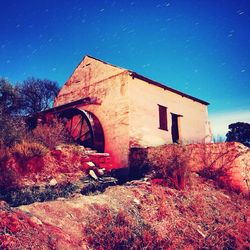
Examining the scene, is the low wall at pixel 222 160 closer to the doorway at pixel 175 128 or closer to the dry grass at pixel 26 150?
the dry grass at pixel 26 150

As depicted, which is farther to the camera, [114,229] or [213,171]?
[213,171]

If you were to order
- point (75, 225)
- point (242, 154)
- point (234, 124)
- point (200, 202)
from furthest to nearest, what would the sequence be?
point (234, 124) → point (242, 154) → point (200, 202) → point (75, 225)

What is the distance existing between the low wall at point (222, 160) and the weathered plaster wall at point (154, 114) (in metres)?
2.43

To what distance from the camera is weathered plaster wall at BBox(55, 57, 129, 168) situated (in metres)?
10.6

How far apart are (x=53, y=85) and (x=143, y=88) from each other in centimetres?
1414

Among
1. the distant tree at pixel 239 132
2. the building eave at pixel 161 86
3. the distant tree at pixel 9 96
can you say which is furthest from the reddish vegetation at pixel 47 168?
the distant tree at pixel 239 132

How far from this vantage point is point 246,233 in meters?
5.12

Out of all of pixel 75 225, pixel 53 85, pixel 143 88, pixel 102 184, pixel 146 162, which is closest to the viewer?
pixel 75 225

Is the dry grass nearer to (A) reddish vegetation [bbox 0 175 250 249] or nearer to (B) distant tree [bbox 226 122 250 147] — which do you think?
(A) reddish vegetation [bbox 0 175 250 249]

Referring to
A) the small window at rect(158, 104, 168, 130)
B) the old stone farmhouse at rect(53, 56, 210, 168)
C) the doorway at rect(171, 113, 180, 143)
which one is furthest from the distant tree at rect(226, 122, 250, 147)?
the small window at rect(158, 104, 168, 130)

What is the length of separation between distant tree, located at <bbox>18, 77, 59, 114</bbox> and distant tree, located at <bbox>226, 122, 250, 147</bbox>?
1528 centimetres

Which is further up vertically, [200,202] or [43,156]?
[43,156]

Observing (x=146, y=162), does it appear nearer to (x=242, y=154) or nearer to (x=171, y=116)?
(x=242, y=154)

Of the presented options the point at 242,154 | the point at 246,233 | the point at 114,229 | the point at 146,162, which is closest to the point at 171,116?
the point at 146,162
